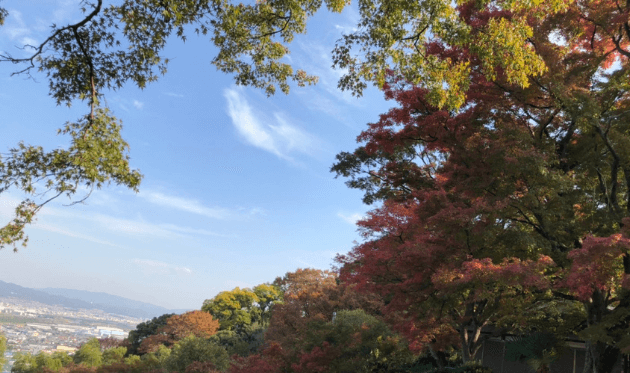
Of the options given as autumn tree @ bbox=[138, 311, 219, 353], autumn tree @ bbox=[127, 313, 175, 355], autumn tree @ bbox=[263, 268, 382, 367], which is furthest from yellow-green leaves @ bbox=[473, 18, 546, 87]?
autumn tree @ bbox=[127, 313, 175, 355]

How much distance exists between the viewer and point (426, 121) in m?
8.27

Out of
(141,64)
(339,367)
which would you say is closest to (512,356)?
(339,367)

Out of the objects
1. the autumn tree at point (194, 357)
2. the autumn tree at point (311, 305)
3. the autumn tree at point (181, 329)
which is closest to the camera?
the autumn tree at point (194, 357)

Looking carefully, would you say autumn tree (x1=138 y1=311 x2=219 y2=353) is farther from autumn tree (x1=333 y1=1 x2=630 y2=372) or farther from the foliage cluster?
autumn tree (x1=333 y1=1 x2=630 y2=372)

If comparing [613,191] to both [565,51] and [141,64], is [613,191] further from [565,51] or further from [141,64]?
[141,64]

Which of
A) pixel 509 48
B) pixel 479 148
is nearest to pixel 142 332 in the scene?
pixel 479 148

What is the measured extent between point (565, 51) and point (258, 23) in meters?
5.53

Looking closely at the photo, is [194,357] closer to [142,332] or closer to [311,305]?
[311,305]

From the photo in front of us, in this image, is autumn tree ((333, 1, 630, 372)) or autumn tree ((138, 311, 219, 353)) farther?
autumn tree ((138, 311, 219, 353))

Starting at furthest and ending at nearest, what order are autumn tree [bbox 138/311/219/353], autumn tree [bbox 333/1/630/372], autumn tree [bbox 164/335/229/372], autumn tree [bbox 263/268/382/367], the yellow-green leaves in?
autumn tree [bbox 138/311/219/353]
autumn tree [bbox 263/268/382/367]
autumn tree [bbox 164/335/229/372]
autumn tree [bbox 333/1/630/372]
the yellow-green leaves

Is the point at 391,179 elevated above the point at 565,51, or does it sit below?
below

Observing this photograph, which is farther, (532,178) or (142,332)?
(142,332)

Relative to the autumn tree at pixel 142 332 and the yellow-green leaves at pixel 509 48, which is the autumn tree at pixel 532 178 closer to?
the yellow-green leaves at pixel 509 48

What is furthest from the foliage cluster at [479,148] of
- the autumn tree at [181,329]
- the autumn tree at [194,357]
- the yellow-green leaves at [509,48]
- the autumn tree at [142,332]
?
the autumn tree at [142,332]
